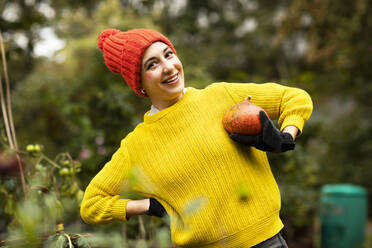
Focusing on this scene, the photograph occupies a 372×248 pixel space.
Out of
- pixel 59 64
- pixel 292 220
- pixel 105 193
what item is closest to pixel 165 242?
pixel 105 193

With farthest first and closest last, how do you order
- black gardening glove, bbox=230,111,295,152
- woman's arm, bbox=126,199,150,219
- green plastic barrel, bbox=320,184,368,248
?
green plastic barrel, bbox=320,184,368,248, woman's arm, bbox=126,199,150,219, black gardening glove, bbox=230,111,295,152

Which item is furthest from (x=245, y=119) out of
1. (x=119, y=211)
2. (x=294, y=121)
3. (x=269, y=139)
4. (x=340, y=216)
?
(x=340, y=216)

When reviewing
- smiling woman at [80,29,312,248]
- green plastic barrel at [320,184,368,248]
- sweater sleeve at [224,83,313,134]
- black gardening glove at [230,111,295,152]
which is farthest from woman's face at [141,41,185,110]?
green plastic barrel at [320,184,368,248]

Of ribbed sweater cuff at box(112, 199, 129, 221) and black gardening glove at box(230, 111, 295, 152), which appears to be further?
ribbed sweater cuff at box(112, 199, 129, 221)

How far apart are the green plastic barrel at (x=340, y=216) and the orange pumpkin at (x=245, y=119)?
140 inches

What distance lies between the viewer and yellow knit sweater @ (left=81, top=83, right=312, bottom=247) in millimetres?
1551

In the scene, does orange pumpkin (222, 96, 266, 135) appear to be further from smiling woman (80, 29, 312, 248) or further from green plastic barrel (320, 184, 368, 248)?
green plastic barrel (320, 184, 368, 248)

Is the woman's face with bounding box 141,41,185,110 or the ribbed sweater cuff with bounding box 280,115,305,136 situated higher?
the woman's face with bounding box 141,41,185,110

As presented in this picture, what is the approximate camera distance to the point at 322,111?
26.2 feet

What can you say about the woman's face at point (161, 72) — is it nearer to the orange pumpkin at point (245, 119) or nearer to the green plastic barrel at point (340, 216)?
the orange pumpkin at point (245, 119)

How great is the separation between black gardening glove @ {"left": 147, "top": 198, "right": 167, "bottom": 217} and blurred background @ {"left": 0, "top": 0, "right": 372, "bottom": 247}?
0.34 m

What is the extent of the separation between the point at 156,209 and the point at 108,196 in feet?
0.75

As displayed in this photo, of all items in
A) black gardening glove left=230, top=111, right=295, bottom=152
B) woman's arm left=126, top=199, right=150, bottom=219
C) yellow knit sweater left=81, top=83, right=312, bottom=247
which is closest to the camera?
black gardening glove left=230, top=111, right=295, bottom=152

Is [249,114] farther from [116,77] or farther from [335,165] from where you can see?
[335,165]
